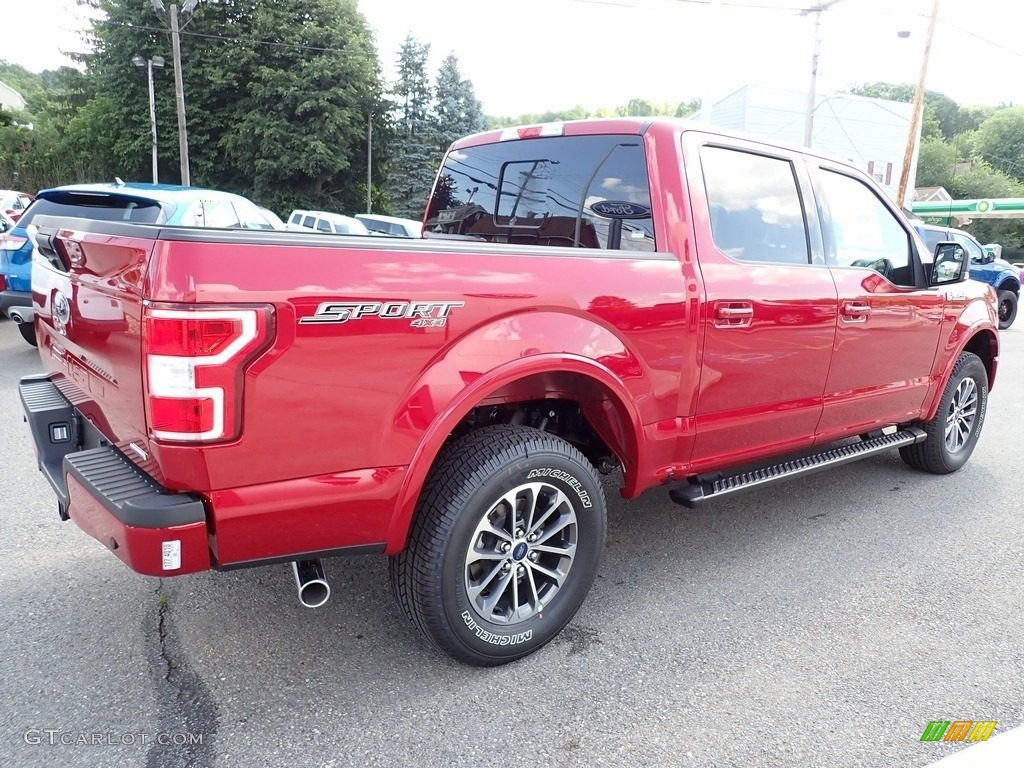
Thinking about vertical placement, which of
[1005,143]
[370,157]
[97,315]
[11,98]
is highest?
[1005,143]

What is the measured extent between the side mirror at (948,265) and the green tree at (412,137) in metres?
34.5

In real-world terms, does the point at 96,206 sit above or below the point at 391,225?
above

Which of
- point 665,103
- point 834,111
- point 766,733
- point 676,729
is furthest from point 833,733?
point 665,103

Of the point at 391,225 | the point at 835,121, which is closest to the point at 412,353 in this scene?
the point at 391,225

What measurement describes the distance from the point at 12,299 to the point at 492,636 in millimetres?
7007

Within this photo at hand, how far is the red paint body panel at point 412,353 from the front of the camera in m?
1.99

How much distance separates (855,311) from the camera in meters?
3.75

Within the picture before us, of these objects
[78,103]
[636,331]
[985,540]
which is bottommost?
[985,540]

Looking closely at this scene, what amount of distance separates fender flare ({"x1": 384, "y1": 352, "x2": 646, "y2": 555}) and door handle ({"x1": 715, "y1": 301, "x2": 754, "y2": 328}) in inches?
27.4

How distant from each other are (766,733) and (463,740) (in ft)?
3.19

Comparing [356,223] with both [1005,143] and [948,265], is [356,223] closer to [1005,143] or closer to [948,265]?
[948,265]

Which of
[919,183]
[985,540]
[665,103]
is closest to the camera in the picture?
[985,540]

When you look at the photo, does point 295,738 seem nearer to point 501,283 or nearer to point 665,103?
point 501,283

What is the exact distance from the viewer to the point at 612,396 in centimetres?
287
